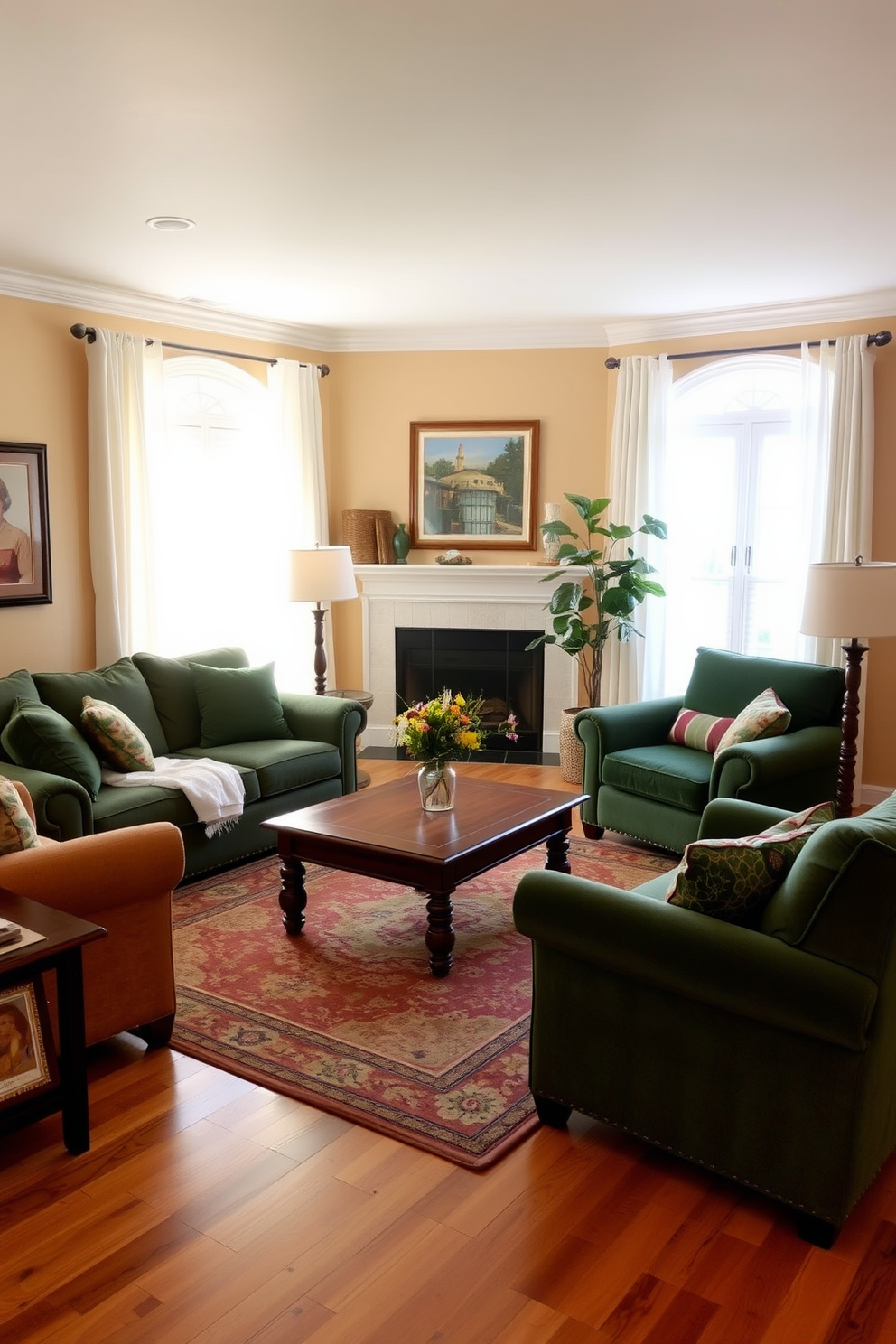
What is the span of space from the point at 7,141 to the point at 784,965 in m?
3.49

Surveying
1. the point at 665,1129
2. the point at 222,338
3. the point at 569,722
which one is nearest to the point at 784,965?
the point at 665,1129

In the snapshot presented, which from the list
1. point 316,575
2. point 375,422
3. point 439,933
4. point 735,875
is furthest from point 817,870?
point 375,422

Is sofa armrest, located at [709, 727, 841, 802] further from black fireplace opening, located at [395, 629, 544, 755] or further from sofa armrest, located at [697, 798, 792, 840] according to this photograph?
black fireplace opening, located at [395, 629, 544, 755]

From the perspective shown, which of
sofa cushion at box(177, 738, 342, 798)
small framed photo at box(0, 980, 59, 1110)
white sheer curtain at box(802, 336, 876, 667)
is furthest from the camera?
white sheer curtain at box(802, 336, 876, 667)

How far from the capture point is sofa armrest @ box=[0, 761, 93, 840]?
398 cm

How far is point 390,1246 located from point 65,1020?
1.00 m

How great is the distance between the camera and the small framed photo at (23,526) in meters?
5.29

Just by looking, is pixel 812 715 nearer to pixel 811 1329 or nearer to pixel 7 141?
pixel 811 1329

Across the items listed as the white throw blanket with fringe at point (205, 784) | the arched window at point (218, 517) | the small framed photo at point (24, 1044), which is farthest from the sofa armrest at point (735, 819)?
the arched window at point (218, 517)

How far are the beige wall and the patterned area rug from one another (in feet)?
6.37

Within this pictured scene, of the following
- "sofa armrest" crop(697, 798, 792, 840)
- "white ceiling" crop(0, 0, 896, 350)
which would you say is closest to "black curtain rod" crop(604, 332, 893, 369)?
"white ceiling" crop(0, 0, 896, 350)

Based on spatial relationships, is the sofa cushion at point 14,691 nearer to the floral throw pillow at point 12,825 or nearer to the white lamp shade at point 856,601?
the floral throw pillow at point 12,825

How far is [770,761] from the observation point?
4.57 m

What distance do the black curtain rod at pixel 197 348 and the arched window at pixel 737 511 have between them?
7.89ft
